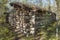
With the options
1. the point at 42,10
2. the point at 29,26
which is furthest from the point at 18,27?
the point at 42,10

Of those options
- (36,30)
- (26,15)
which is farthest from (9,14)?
(36,30)

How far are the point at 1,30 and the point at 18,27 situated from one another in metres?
1.88

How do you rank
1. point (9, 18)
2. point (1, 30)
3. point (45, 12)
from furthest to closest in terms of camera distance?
point (9, 18), point (45, 12), point (1, 30)

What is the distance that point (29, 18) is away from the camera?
9766mm

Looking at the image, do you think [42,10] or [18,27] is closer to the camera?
[42,10]

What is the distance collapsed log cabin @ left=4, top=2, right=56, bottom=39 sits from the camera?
31.6 ft

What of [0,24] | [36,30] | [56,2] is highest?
[56,2]

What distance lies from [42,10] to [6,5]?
1.92 meters

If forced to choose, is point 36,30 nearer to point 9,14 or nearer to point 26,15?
point 26,15

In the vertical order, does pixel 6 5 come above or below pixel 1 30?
above

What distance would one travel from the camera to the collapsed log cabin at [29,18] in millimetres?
9617

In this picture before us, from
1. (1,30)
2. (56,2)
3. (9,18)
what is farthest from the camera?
(9,18)

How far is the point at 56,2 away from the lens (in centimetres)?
916

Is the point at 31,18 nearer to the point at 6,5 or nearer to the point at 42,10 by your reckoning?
the point at 42,10
